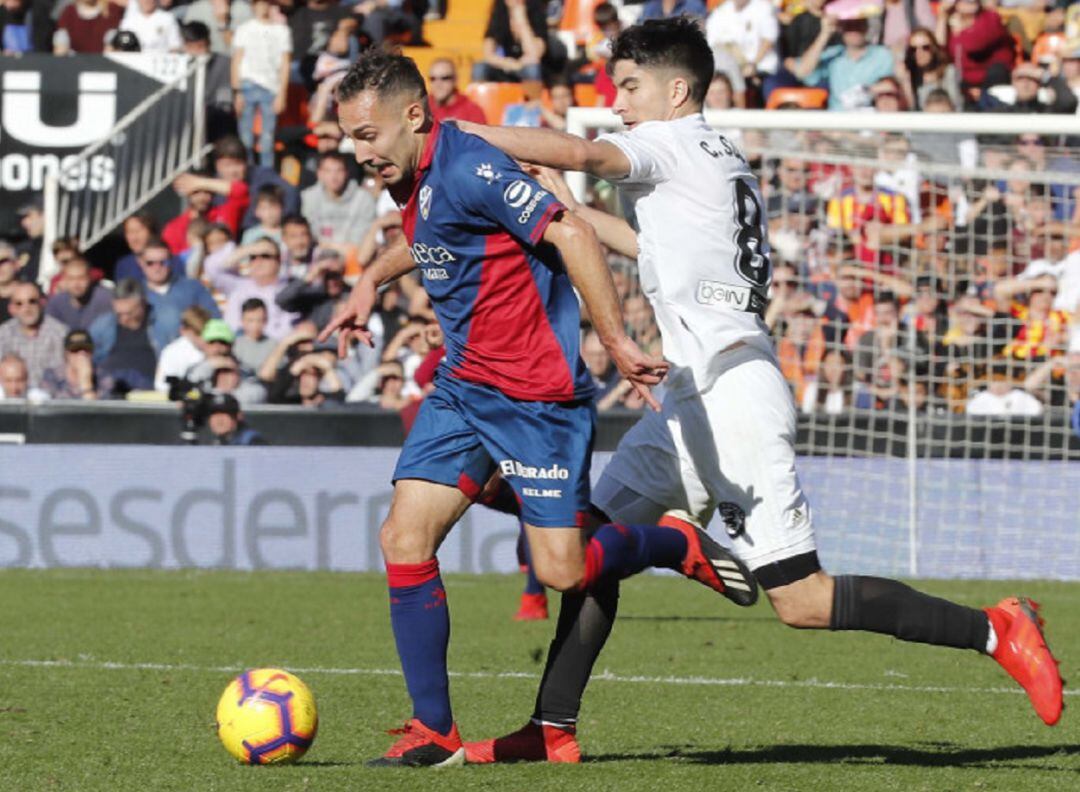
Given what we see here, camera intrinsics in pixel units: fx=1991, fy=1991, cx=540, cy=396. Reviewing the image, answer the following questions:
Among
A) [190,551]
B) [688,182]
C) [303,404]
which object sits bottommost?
[190,551]

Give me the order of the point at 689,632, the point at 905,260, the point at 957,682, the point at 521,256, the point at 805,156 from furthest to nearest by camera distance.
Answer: the point at 905,260 → the point at 805,156 → the point at 689,632 → the point at 957,682 → the point at 521,256

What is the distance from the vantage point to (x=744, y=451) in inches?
239

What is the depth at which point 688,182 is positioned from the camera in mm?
6141

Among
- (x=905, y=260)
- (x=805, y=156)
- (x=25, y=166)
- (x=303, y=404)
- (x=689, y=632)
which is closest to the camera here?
(x=689, y=632)

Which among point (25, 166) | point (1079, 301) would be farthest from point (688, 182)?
point (25, 166)

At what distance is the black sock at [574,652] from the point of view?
618cm

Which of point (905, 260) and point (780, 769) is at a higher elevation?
point (905, 260)

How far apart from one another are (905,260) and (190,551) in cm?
569

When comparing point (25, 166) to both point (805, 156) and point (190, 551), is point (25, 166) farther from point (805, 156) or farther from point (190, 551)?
point (805, 156)

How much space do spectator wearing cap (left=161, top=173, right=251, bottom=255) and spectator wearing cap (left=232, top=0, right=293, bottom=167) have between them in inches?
33.4

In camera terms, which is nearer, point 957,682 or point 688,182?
point 688,182

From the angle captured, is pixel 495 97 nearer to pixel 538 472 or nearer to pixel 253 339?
pixel 253 339

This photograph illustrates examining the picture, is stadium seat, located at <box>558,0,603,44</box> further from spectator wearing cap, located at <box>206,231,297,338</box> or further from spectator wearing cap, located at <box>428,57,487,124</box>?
spectator wearing cap, located at <box>206,231,297,338</box>

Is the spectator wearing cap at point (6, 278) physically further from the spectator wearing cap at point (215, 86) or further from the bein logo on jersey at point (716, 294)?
the bein logo on jersey at point (716, 294)
